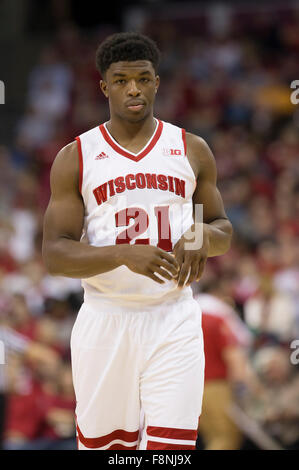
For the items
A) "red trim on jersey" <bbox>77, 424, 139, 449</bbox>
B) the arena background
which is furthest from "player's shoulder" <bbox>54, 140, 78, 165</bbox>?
the arena background

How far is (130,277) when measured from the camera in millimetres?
3699

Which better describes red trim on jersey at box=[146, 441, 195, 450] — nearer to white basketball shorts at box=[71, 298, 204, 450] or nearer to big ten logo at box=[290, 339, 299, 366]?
white basketball shorts at box=[71, 298, 204, 450]

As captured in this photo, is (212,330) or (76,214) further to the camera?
(212,330)

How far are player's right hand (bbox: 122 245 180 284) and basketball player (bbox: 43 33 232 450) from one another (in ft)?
0.46

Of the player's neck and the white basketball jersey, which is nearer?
the white basketball jersey

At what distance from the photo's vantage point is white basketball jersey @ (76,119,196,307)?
3707mm

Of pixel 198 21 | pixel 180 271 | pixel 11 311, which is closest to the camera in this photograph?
pixel 180 271

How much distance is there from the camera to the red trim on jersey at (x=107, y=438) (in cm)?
374

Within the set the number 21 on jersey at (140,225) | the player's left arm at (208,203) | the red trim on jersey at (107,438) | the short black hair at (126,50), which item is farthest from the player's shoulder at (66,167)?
the red trim on jersey at (107,438)

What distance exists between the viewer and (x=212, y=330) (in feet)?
20.9

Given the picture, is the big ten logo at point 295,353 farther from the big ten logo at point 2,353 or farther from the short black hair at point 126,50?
the short black hair at point 126,50
